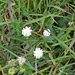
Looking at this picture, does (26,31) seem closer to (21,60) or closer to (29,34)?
(29,34)

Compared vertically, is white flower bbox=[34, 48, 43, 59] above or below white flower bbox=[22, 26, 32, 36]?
below

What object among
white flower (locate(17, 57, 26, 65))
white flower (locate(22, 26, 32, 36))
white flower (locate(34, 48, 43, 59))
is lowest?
white flower (locate(17, 57, 26, 65))

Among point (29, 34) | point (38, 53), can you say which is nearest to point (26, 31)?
point (29, 34)

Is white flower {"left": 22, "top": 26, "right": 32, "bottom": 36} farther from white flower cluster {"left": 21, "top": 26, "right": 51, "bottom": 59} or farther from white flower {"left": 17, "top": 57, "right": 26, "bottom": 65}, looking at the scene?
white flower {"left": 17, "top": 57, "right": 26, "bottom": 65}

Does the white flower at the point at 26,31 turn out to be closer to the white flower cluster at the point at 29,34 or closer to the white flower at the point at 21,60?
the white flower cluster at the point at 29,34

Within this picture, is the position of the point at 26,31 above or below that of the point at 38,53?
above

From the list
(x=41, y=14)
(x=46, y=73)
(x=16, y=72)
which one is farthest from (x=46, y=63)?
(x=41, y=14)

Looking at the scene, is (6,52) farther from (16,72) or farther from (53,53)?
(53,53)

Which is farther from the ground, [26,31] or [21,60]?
[26,31]

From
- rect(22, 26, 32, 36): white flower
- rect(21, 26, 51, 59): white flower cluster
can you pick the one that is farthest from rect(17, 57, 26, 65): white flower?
rect(22, 26, 32, 36): white flower
